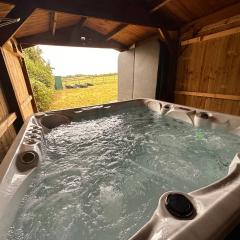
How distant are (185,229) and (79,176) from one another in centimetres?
98

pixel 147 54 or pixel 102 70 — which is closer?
pixel 147 54

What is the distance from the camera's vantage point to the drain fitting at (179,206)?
2.05 ft

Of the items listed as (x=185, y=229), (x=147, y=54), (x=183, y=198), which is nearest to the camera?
(x=185, y=229)

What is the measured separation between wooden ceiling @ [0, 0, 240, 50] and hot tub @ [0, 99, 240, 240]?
55.7 inches

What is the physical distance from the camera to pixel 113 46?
4.86 m

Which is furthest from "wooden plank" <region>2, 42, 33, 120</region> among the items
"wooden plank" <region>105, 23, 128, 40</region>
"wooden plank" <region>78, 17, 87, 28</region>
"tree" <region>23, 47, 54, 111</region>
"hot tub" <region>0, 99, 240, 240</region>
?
"wooden plank" <region>105, 23, 128, 40</region>

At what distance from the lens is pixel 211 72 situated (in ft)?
9.98

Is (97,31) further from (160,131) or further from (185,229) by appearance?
(185,229)

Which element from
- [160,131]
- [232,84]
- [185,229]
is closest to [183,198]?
[185,229]

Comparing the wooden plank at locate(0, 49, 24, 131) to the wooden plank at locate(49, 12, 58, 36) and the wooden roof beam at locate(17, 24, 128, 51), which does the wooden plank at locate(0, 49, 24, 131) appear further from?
the wooden roof beam at locate(17, 24, 128, 51)

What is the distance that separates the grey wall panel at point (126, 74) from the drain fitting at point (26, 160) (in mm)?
4041

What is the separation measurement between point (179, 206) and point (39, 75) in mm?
7486

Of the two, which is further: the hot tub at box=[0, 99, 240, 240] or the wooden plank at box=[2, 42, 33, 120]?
the wooden plank at box=[2, 42, 33, 120]

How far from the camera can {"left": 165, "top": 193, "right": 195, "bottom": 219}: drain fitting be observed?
0.62 meters
